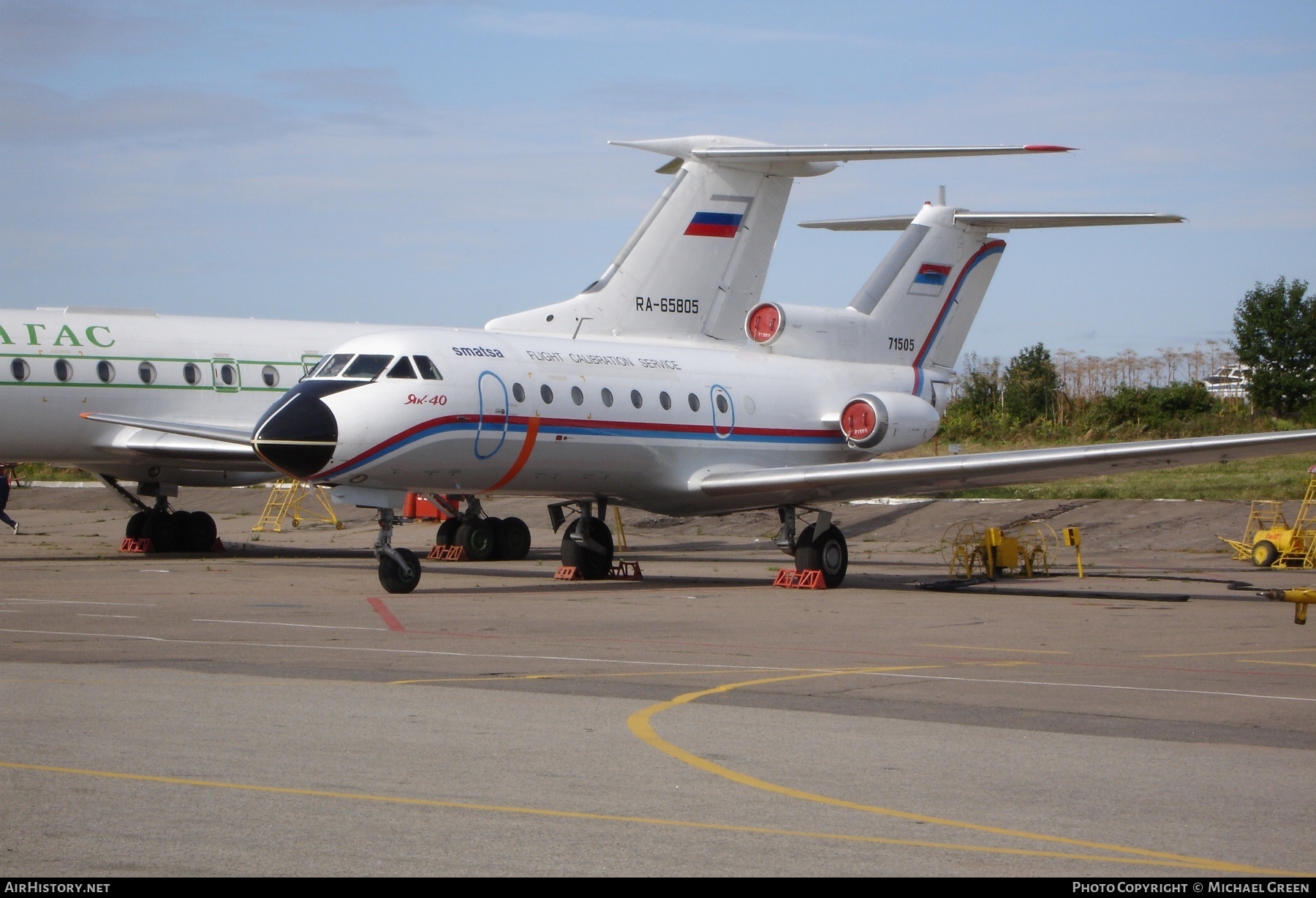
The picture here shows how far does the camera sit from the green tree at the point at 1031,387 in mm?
48406

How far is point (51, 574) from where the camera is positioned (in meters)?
20.3

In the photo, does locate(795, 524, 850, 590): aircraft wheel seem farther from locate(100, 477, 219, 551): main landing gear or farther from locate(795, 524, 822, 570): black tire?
locate(100, 477, 219, 551): main landing gear

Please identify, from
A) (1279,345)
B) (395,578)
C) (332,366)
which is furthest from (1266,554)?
(1279,345)

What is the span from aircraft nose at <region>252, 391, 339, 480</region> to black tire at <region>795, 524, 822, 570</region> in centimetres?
667

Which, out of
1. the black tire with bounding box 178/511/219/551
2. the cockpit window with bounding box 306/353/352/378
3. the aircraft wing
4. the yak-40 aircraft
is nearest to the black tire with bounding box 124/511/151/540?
the black tire with bounding box 178/511/219/551

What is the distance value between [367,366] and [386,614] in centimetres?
391

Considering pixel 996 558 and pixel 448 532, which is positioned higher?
pixel 448 532

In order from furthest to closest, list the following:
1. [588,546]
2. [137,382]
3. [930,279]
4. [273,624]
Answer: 1. [930,279]
2. [137,382]
3. [588,546]
4. [273,624]

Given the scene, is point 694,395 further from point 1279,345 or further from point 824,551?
point 1279,345

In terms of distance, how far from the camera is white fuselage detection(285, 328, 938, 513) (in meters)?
17.5

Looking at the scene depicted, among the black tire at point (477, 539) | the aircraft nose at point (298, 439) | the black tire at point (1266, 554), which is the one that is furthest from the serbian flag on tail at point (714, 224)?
the black tire at point (1266, 554)

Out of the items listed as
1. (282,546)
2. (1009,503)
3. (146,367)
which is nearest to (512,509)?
(282,546)

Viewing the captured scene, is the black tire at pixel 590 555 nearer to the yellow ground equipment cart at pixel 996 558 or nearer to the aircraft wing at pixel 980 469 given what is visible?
the aircraft wing at pixel 980 469

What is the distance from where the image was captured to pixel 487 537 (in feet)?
84.9
